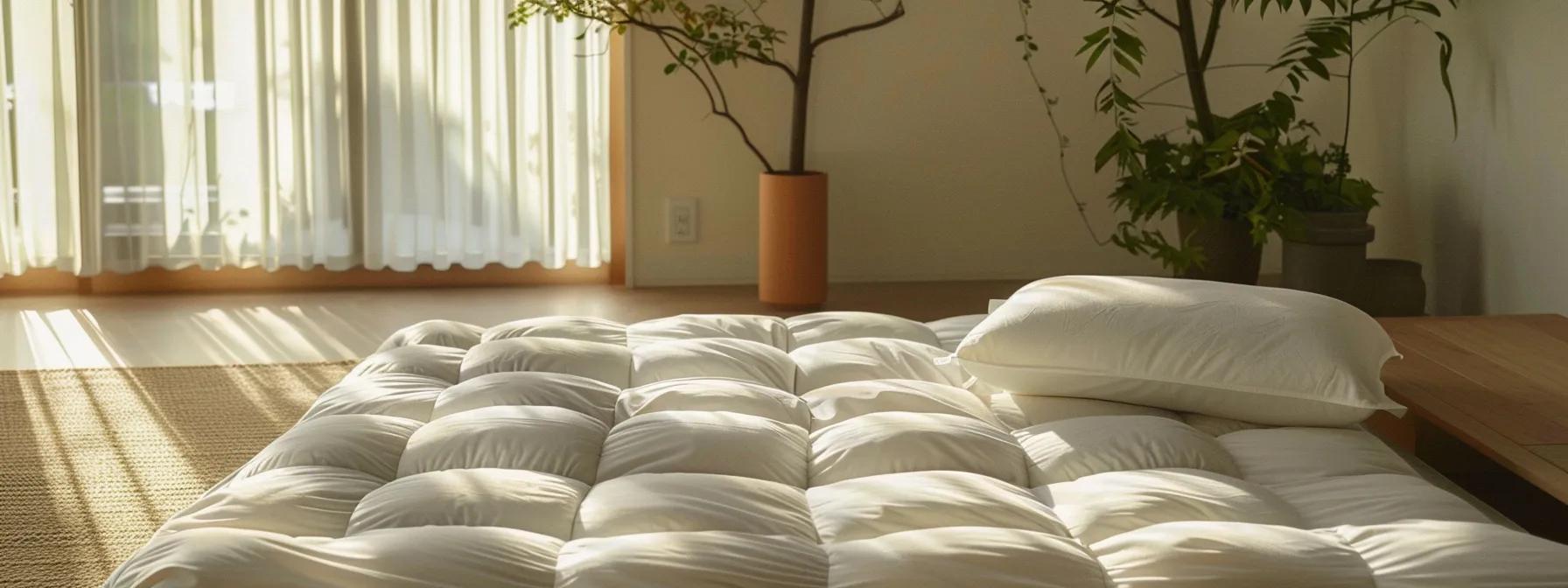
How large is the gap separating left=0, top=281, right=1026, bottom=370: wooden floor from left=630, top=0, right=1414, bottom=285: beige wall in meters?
0.12

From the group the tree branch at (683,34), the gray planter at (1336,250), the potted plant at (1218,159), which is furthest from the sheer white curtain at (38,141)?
the gray planter at (1336,250)

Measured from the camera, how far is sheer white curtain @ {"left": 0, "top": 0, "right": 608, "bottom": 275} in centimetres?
427

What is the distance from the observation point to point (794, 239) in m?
4.22

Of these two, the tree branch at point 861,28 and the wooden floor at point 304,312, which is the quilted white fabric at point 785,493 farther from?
the tree branch at point 861,28

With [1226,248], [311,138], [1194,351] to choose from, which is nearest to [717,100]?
[311,138]

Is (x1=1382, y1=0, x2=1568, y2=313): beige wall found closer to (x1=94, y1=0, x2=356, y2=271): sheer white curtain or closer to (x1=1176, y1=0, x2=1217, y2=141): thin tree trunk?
(x1=1176, y1=0, x2=1217, y2=141): thin tree trunk

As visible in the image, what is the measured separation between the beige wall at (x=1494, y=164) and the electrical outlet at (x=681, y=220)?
6.50ft

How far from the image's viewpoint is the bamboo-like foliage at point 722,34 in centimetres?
415

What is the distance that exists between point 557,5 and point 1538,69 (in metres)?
2.42

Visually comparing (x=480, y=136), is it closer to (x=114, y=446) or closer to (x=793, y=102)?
(x=793, y=102)

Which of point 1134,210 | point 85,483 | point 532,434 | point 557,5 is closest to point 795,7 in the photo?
point 557,5

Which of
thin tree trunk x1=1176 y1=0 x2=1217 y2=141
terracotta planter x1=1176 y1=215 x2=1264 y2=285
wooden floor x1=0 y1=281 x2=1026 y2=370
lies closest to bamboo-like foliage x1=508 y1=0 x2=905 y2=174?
wooden floor x1=0 y1=281 x2=1026 y2=370

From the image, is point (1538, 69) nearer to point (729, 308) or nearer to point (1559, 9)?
point (1559, 9)

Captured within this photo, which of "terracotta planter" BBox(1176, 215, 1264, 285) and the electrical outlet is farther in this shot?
the electrical outlet
